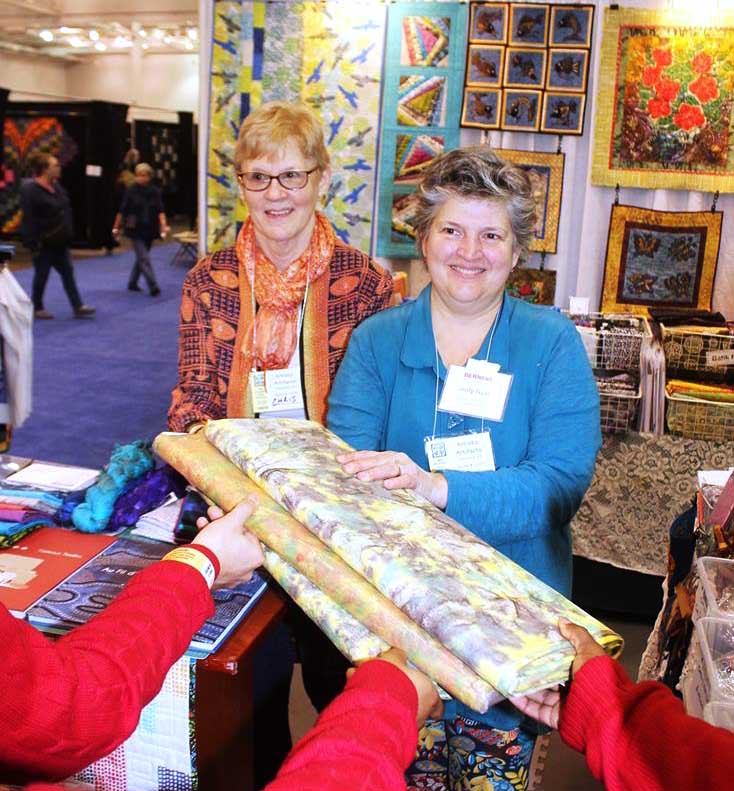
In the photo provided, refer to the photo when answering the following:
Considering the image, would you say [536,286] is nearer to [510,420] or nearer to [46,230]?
[510,420]

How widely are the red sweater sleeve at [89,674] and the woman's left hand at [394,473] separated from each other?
0.41 metres

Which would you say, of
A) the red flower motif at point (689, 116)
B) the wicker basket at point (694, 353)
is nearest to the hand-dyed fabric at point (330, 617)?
the wicker basket at point (694, 353)

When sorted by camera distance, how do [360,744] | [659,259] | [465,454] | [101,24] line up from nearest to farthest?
[360,744], [465,454], [659,259], [101,24]

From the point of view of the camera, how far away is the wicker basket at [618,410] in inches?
142

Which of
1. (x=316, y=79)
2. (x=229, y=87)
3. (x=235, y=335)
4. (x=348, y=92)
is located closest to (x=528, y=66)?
(x=348, y=92)

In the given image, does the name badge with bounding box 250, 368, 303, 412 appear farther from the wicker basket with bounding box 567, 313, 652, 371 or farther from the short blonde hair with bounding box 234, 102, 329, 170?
the wicker basket with bounding box 567, 313, 652, 371

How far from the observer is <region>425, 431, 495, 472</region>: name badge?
1.84m

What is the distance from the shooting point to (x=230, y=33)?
495 cm

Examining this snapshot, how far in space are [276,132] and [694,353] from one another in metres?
2.33

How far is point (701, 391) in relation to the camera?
3.59 m

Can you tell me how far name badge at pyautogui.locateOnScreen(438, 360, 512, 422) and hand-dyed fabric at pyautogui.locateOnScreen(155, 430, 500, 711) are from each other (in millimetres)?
519

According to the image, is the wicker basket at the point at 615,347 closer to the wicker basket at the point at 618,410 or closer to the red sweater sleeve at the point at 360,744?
the wicker basket at the point at 618,410

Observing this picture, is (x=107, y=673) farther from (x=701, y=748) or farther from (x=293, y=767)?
(x=701, y=748)

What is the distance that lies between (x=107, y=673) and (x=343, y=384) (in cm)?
97
